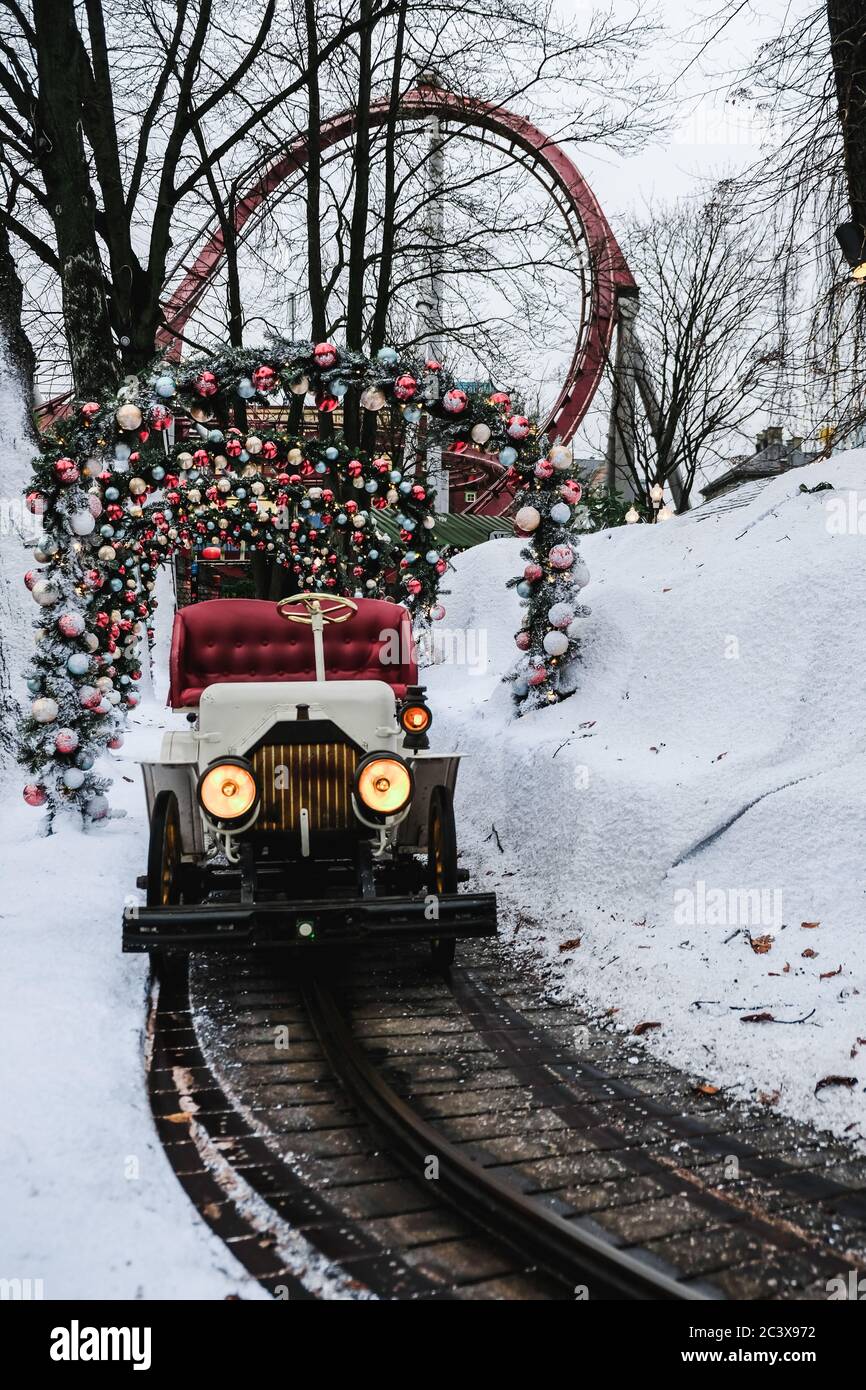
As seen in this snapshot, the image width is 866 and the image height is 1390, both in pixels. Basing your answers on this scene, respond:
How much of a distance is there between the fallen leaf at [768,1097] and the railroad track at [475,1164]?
15cm

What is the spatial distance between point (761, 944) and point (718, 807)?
4.09 feet

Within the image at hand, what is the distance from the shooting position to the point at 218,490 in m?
13.8

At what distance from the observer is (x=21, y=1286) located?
8.59ft

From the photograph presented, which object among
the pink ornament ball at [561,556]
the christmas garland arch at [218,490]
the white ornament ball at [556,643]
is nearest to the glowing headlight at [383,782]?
the christmas garland arch at [218,490]

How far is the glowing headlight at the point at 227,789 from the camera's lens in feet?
15.0

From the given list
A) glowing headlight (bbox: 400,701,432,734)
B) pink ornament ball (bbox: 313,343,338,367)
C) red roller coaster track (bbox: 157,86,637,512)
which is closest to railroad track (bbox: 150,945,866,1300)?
glowing headlight (bbox: 400,701,432,734)

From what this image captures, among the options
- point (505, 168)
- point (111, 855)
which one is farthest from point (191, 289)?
point (111, 855)

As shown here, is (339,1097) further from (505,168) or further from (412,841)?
(505,168)

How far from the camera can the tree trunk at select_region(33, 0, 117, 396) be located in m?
9.48

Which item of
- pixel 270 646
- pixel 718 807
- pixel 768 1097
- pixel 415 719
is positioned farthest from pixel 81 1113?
pixel 270 646

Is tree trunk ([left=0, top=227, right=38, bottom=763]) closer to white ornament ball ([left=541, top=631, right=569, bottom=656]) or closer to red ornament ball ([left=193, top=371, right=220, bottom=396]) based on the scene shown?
red ornament ball ([left=193, top=371, right=220, bottom=396])

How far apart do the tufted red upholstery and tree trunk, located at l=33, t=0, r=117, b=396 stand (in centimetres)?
364

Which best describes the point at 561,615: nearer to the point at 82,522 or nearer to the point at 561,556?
the point at 561,556

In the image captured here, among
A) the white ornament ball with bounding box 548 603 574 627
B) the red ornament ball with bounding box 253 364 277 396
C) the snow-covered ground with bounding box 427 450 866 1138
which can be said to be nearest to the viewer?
the snow-covered ground with bounding box 427 450 866 1138
